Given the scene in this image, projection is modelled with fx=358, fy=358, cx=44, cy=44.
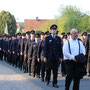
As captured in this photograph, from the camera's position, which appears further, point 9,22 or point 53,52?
point 9,22

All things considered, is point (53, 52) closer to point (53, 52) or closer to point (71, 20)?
point (53, 52)

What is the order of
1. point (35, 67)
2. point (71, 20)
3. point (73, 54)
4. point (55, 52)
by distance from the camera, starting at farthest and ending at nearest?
point (71, 20) < point (35, 67) < point (55, 52) < point (73, 54)

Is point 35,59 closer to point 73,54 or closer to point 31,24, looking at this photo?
point 73,54

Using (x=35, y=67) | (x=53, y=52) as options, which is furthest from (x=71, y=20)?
(x=53, y=52)

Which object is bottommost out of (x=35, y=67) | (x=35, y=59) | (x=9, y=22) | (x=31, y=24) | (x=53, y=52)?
(x=35, y=67)

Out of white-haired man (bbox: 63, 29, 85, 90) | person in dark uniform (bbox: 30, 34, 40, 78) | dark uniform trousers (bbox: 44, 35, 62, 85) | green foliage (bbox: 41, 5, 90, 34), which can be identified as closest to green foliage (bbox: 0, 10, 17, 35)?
green foliage (bbox: 41, 5, 90, 34)

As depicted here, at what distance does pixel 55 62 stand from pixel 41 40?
2372 millimetres

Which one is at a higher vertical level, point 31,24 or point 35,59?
point 31,24

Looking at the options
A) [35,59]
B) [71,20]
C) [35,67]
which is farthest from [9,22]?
[35,59]

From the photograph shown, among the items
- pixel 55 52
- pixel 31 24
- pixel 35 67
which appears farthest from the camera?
pixel 31 24

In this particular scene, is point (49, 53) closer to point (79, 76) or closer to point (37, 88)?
point (37, 88)

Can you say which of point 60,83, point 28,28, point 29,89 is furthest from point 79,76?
point 28,28

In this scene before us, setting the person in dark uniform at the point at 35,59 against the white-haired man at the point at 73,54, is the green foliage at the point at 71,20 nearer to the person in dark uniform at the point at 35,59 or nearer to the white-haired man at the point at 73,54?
the person in dark uniform at the point at 35,59

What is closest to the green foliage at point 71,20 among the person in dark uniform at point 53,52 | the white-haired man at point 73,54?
the person in dark uniform at point 53,52
